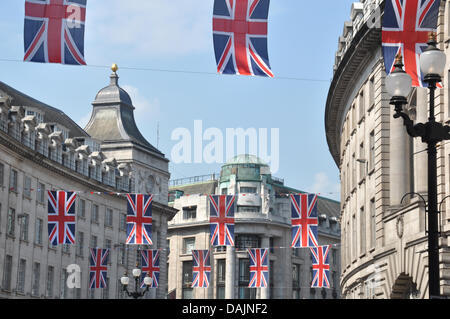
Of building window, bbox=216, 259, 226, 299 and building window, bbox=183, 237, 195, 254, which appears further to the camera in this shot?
building window, bbox=183, 237, 195, 254

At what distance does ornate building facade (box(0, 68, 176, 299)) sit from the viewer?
249 feet

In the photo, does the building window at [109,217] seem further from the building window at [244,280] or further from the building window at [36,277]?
the building window at [244,280]

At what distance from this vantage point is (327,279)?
6438 cm

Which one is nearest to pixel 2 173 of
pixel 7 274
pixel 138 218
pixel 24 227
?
pixel 24 227

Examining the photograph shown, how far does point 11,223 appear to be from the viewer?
249ft

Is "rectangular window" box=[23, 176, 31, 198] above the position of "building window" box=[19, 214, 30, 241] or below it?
above

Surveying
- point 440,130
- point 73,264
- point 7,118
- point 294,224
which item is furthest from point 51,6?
point 73,264

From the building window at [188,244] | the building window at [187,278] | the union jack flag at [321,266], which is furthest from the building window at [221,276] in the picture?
the union jack flag at [321,266]

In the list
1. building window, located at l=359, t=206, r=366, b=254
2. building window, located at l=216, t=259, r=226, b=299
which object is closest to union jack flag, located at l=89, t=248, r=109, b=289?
building window, located at l=359, t=206, r=366, b=254

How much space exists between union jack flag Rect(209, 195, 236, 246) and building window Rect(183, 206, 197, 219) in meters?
73.2

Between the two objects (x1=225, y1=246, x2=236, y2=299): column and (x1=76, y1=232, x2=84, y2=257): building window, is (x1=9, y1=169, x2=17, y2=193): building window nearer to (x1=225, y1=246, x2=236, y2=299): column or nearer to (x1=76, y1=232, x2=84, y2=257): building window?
(x1=76, y1=232, x2=84, y2=257): building window

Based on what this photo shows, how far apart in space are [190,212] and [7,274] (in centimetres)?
5435

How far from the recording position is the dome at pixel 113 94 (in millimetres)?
103000
